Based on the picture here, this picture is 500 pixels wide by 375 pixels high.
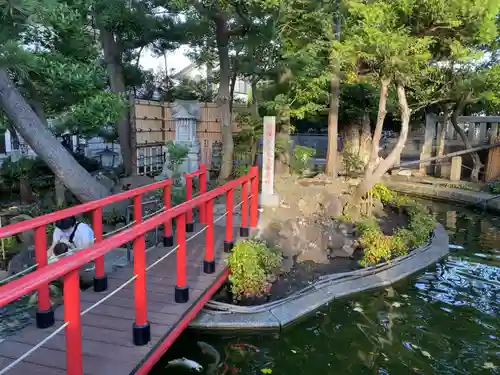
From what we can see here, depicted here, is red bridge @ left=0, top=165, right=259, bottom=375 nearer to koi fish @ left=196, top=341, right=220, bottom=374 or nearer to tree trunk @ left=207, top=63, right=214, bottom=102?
koi fish @ left=196, top=341, right=220, bottom=374

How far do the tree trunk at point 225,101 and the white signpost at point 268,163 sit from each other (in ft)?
11.0

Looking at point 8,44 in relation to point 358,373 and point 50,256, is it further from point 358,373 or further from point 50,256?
point 358,373

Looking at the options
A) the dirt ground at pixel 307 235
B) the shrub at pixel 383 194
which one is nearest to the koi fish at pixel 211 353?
the dirt ground at pixel 307 235

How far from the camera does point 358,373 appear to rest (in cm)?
497

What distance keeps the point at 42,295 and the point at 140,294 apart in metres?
1.26

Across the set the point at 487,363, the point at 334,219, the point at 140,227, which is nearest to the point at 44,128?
the point at 140,227

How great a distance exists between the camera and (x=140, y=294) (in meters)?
4.09

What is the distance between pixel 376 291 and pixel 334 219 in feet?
9.13

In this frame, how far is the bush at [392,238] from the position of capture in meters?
8.33

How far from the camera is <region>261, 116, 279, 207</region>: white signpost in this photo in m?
9.31

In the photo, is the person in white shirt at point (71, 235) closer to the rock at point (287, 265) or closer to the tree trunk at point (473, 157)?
the rock at point (287, 265)

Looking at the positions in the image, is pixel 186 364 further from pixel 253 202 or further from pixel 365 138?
pixel 365 138

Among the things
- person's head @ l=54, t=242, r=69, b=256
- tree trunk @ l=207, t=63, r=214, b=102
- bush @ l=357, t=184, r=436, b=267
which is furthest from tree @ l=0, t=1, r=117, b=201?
tree trunk @ l=207, t=63, r=214, b=102

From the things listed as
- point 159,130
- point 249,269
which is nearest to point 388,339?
point 249,269
